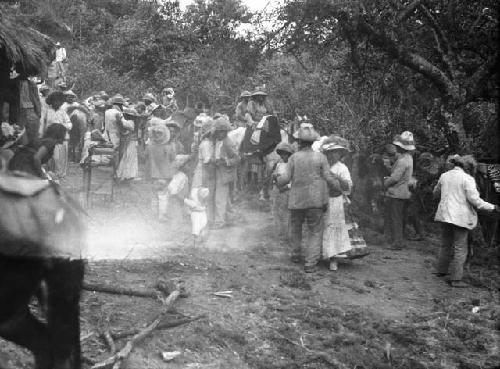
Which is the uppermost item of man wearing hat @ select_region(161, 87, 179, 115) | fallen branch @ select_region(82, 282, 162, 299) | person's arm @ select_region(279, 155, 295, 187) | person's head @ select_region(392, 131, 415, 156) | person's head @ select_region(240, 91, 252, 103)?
man wearing hat @ select_region(161, 87, 179, 115)

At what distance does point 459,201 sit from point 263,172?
18.1ft

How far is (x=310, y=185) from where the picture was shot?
26.0 ft

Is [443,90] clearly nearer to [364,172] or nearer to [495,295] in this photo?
[364,172]

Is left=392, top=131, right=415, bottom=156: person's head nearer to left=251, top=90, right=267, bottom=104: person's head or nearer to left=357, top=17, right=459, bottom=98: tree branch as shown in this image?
left=357, top=17, right=459, bottom=98: tree branch

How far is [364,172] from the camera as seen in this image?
1109 cm

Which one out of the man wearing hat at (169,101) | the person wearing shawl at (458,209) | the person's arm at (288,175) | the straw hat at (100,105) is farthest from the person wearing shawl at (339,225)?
the man wearing hat at (169,101)

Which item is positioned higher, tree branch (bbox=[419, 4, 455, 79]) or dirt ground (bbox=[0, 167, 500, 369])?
tree branch (bbox=[419, 4, 455, 79])

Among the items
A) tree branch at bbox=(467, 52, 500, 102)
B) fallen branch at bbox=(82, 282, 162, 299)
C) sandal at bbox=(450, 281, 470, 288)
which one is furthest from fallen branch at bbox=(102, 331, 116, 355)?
tree branch at bbox=(467, 52, 500, 102)

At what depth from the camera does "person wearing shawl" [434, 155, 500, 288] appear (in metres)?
7.56

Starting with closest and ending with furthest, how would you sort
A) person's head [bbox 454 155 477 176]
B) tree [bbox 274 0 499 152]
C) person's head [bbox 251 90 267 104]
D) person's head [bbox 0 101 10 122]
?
person's head [bbox 454 155 477 176], tree [bbox 274 0 499 152], person's head [bbox 0 101 10 122], person's head [bbox 251 90 267 104]

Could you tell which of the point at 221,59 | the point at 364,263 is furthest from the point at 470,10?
the point at 221,59

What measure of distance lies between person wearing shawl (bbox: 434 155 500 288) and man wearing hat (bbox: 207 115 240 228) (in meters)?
3.58

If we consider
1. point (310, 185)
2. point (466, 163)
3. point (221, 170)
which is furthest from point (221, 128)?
point (466, 163)

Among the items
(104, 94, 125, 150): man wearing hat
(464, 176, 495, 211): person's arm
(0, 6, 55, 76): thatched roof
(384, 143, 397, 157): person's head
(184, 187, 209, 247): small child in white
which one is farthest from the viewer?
(104, 94, 125, 150): man wearing hat
